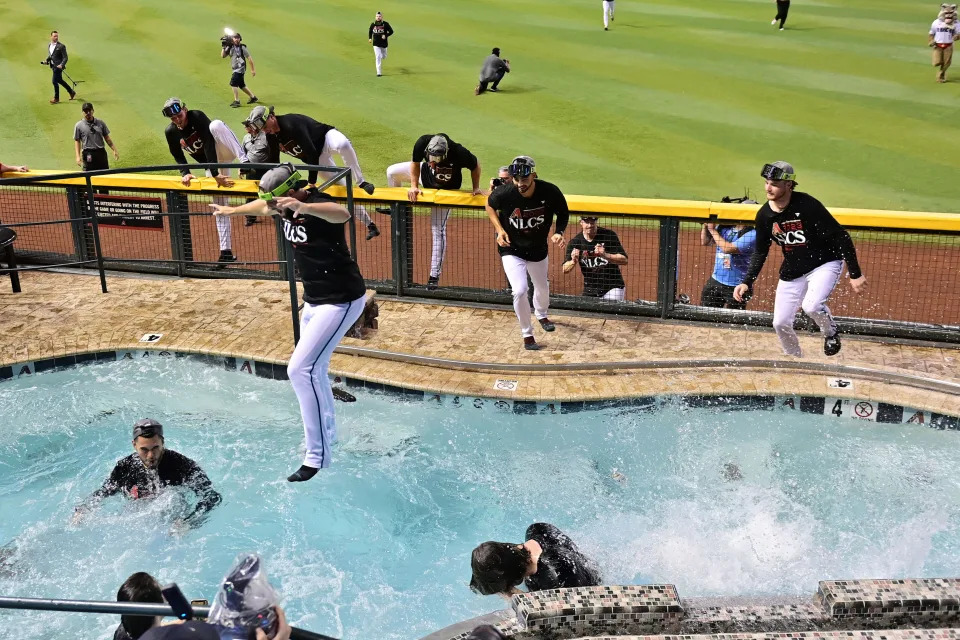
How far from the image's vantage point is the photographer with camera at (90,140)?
56.2 ft

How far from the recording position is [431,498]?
8.51 meters

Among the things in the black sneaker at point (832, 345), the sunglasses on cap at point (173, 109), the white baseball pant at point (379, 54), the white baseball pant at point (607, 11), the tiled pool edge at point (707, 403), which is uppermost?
the white baseball pant at point (607, 11)

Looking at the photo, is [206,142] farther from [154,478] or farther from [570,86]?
[570,86]

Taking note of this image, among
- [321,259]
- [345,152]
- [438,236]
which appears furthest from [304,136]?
[321,259]

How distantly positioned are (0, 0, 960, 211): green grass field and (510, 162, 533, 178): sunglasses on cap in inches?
336

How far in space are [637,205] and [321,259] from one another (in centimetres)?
436

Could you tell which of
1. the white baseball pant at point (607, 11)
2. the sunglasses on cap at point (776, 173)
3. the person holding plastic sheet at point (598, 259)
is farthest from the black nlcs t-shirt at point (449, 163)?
the white baseball pant at point (607, 11)

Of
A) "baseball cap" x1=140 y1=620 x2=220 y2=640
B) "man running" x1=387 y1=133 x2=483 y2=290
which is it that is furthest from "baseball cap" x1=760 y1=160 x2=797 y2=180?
"baseball cap" x1=140 y1=620 x2=220 y2=640

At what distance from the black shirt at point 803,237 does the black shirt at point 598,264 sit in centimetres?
228

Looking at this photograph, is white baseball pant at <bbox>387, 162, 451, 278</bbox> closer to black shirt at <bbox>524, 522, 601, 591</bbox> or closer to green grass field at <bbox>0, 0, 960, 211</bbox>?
black shirt at <bbox>524, 522, 601, 591</bbox>

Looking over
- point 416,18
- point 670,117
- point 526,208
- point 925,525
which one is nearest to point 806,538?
point 925,525

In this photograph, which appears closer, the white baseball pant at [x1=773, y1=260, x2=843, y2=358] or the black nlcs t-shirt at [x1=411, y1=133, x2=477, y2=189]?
the white baseball pant at [x1=773, y1=260, x2=843, y2=358]

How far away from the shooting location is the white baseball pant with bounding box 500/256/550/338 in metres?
9.77

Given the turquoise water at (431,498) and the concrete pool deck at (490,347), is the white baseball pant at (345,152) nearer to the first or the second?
the concrete pool deck at (490,347)
